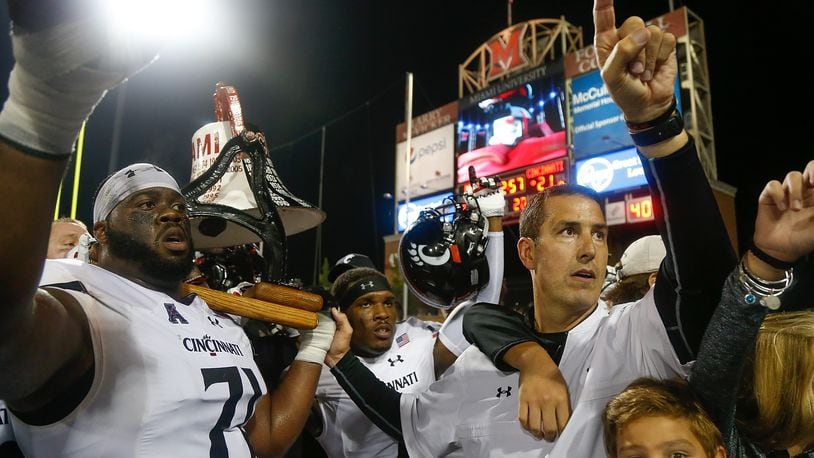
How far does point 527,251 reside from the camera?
2064 millimetres

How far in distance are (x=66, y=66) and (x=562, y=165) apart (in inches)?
625

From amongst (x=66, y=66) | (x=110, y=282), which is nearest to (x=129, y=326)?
(x=110, y=282)

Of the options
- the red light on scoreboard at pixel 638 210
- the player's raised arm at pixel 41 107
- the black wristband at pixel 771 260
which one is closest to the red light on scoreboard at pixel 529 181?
the red light on scoreboard at pixel 638 210

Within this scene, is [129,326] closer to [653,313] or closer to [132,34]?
[132,34]

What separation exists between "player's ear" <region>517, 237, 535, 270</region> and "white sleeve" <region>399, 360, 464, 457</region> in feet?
1.56

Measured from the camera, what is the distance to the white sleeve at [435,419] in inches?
80.8

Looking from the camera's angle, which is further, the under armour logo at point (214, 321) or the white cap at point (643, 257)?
the white cap at point (643, 257)

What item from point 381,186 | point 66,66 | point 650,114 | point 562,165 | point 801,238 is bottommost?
point 801,238

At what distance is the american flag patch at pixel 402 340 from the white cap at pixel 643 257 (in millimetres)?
1455

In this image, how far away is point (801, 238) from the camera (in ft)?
3.96

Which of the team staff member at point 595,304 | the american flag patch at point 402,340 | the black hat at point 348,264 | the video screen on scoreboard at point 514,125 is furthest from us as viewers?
the video screen on scoreboard at point 514,125

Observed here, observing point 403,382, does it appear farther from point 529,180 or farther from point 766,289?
point 529,180

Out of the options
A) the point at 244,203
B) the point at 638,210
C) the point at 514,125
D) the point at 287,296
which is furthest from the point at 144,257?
the point at 514,125

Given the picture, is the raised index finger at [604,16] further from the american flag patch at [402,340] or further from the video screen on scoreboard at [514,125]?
the video screen on scoreboard at [514,125]
